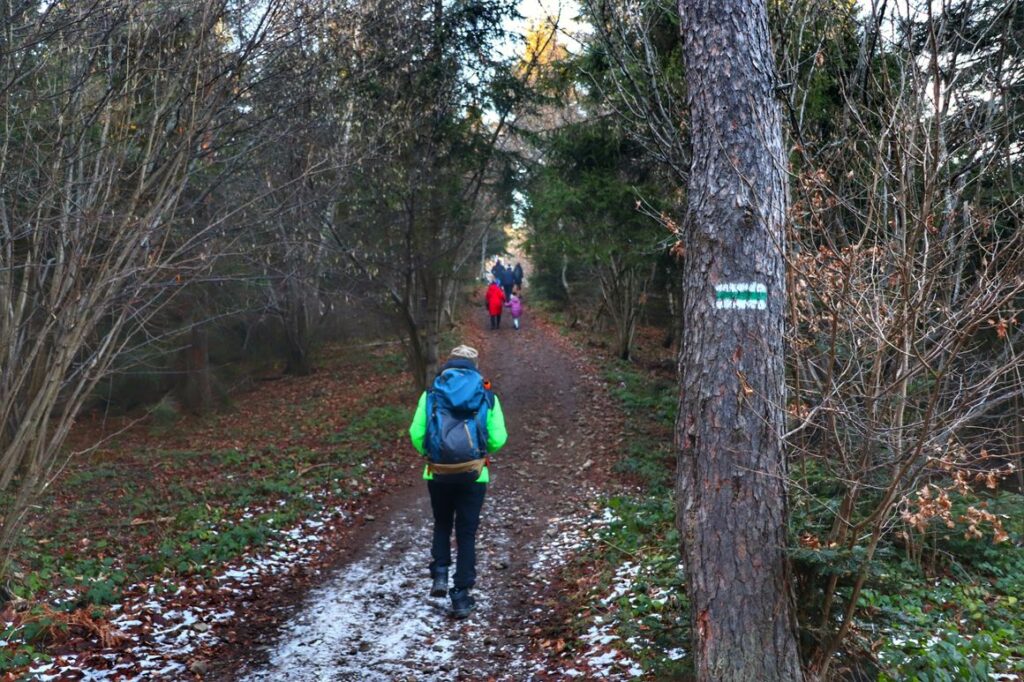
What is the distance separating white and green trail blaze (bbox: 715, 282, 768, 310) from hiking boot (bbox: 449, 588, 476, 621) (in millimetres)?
3771

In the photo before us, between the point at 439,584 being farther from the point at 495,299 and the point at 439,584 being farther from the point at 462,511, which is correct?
the point at 495,299

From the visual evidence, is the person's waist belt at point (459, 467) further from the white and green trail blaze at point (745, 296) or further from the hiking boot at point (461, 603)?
the white and green trail blaze at point (745, 296)

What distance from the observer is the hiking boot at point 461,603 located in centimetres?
668

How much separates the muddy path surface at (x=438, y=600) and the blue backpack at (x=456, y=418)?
1360mm

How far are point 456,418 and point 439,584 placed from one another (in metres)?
1.56

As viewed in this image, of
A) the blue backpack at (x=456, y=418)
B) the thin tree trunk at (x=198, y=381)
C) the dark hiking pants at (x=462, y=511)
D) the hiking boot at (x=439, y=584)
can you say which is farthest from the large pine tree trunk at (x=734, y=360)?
the thin tree trunk at (x=198, y=381)

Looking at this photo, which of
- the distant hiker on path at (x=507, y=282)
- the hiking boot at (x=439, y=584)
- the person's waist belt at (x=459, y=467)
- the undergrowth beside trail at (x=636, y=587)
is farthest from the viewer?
the distant hiker on path at (x=507, y=282)

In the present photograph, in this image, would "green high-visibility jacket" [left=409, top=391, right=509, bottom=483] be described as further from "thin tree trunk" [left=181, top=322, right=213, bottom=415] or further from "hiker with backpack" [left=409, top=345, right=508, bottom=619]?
"thin tree trunk" [left=181, top=322, right=213, bottom=415]

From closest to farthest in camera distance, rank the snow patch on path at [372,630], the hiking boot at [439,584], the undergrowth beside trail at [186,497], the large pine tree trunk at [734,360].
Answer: the large pine tree trunk at [734,360] < the snow patch on path at [372,630] < the undergrowth beside trail at [186,497] < the hiking boot at [439,584]

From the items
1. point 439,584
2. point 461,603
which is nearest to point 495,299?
point 439,584

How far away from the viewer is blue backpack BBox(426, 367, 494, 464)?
6.45 m

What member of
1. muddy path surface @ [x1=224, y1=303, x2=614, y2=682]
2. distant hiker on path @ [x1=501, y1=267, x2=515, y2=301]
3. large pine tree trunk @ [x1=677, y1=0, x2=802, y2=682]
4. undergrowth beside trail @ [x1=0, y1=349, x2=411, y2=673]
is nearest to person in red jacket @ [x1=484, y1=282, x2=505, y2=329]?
distant hiker on path @ [x1=501, y1=267, x2=515, y2=301]

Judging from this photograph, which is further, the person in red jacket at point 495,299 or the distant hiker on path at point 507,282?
the distant hiker on path at point 507,282

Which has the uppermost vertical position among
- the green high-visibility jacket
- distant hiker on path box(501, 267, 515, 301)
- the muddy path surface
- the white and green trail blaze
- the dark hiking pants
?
distant hiker on path box(501, 267, 515, 301)
